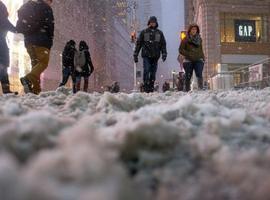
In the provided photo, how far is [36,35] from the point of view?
8273mm

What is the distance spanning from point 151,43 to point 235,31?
2062 cm

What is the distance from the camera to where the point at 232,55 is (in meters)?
29.5

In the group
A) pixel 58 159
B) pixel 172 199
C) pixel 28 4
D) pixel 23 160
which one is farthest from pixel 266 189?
pixel 28 4

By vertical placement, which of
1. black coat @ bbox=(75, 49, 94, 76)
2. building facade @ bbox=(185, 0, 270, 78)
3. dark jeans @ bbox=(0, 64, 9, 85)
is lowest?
dark jeans @ bbox=(0, 64, 9, 85)

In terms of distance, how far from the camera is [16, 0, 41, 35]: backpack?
830 centimetres

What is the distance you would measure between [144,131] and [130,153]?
154 mm

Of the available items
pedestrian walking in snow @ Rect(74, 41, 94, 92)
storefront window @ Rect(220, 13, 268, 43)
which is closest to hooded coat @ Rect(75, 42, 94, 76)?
pedestrian walking in snow @ Rect(74, 41, 94, 92)

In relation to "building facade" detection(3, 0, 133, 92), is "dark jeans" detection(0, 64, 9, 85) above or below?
below

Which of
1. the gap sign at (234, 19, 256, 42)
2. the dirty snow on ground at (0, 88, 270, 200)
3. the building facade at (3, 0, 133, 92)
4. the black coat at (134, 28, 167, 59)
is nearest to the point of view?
the dirty snow on ground at (0, 88, 270, 200)

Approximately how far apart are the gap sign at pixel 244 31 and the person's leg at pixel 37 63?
2328 cm

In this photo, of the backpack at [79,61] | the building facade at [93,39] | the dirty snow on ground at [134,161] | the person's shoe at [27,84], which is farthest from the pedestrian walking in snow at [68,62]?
the dirty snow on ground at [134,161]

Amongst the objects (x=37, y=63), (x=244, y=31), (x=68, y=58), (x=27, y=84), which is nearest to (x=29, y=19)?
Answer: (x=37, y=63)

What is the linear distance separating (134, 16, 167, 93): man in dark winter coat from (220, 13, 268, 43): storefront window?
65.2 ft

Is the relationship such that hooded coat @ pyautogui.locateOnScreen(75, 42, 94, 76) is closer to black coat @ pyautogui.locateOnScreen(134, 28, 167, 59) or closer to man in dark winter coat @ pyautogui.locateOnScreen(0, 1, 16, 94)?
black coat @ pyautogui.locateOnScreen(134, 28, 167, 59)
